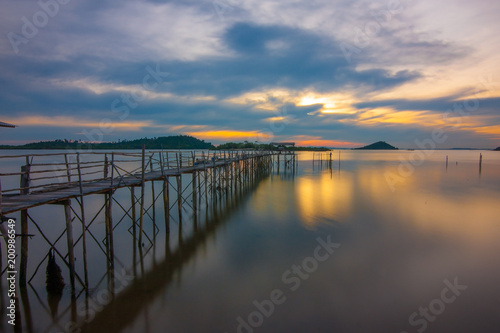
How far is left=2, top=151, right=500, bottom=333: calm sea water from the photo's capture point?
5.95 metres

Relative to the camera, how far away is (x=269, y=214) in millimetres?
15219

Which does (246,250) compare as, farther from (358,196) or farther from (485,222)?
(358,196)

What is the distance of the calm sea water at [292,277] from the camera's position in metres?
5.95

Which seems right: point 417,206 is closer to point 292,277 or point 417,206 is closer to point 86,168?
point 292,277

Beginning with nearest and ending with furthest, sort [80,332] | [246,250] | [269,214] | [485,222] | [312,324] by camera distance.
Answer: [80,332] → [312,324] → [246,250] → [485,222] → [269,214]

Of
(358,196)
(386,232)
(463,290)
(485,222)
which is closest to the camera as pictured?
(463,290)

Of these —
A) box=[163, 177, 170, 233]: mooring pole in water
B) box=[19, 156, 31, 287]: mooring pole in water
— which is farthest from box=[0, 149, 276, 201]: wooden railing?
box=[163, 177, 170, 233]: mooring pole in water

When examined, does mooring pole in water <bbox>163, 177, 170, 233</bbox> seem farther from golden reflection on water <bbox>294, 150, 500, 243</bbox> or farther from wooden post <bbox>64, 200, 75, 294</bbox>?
golden reflection on water <bbox>294, 150, 500, 243</bbox>

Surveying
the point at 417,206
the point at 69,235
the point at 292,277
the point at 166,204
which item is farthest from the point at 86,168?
the point at 417,206

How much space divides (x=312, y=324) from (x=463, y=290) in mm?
4432

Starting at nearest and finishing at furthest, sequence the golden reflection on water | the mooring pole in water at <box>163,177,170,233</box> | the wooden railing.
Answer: the wooden railing
the mooring pole in water at <box>163,177,170,233</box>
the golden reflection on water

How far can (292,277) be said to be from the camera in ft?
25.6

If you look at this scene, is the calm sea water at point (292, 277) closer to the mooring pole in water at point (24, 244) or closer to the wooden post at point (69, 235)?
the mooring pole in water at point (24, 244)

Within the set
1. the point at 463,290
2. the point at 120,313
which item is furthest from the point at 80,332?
the point at 463,290
